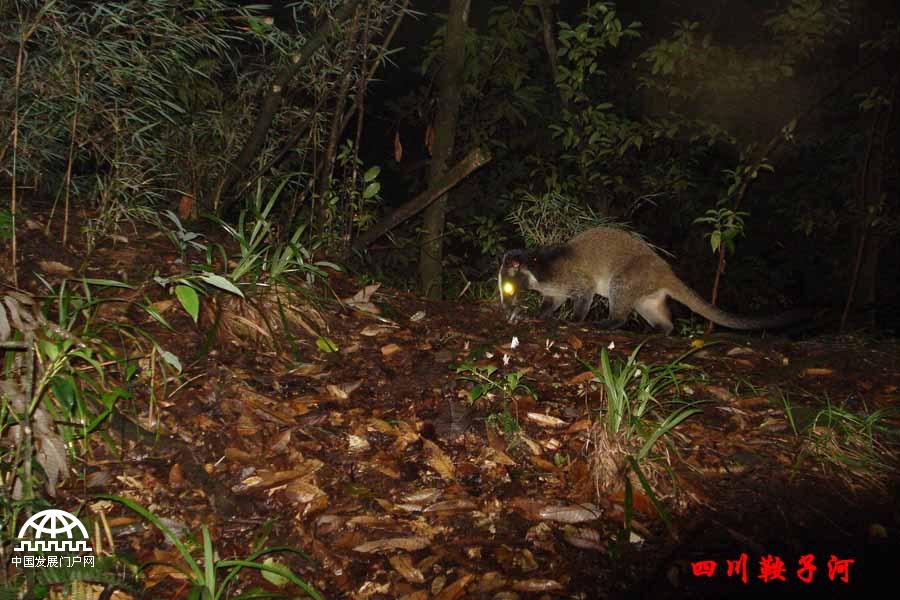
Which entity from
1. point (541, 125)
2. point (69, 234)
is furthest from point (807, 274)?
point (69, 234)

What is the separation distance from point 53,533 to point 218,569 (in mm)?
567

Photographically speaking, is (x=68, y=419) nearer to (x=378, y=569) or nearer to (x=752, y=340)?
(x=378, y=569)

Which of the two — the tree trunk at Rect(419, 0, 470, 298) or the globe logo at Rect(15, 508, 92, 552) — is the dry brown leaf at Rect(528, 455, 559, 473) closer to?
the globe logo at Rect(15, 508, 92, 552)

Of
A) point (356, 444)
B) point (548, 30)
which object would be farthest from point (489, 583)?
point (548, 30)

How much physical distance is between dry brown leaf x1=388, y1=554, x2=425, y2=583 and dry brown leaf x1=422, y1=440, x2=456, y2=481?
0.50 metres

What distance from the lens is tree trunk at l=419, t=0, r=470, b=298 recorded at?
7055 mm

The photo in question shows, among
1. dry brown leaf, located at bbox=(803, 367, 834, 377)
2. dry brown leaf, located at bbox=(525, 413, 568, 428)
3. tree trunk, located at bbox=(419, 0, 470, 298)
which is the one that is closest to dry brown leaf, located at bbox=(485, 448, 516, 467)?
dry brown leaf, located at bbox=(525, 413, 568, 428)

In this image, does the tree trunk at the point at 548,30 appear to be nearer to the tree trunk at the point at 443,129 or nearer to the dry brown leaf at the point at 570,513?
the tree trunk at the point at 443,129

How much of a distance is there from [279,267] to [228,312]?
1.59 feet

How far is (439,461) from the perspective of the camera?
9.69 feet

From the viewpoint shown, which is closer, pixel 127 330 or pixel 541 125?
pixel 127 330

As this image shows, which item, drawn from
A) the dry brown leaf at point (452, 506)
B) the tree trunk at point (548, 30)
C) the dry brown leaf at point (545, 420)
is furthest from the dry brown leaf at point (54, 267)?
the tree trunk at point (548, 30)

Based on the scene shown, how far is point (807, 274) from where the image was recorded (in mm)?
12062

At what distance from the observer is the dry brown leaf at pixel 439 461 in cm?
288
